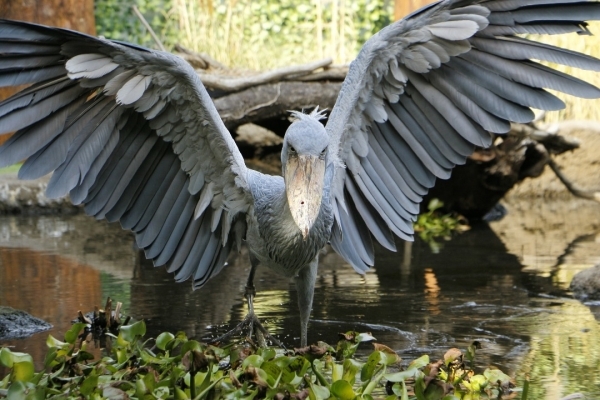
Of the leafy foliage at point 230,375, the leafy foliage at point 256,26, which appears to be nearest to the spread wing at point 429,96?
the leafy foliage at point 230,375

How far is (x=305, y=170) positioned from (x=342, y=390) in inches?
35.7

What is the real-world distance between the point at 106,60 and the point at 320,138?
1.11 metres

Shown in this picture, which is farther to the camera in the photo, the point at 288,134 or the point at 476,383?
the point at 476,383

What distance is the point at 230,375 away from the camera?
3832 mm

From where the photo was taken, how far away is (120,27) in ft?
55.1

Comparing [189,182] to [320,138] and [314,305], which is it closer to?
[320,138]

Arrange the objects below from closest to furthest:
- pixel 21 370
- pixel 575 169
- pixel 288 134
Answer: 1. pixel 21 370
2. pixel 288 134
3. pixel 575 169

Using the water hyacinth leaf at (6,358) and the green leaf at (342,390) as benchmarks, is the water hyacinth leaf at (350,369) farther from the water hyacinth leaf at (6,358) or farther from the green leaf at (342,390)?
the water hyacinth leaf at (6,358)

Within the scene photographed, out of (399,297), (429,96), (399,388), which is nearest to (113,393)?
(399,388)

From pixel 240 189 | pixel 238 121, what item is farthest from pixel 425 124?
pixel 238 121

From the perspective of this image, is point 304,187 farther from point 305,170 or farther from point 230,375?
point 230,375

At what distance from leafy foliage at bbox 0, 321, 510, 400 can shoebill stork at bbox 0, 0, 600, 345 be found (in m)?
0.65

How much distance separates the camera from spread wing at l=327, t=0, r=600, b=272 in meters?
4.74

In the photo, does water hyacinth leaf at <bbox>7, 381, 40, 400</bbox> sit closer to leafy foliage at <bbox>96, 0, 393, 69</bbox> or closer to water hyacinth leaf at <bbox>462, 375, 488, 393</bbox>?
water hyacinth leaf at <bbox>462, 375, 488, 393</bbox>
